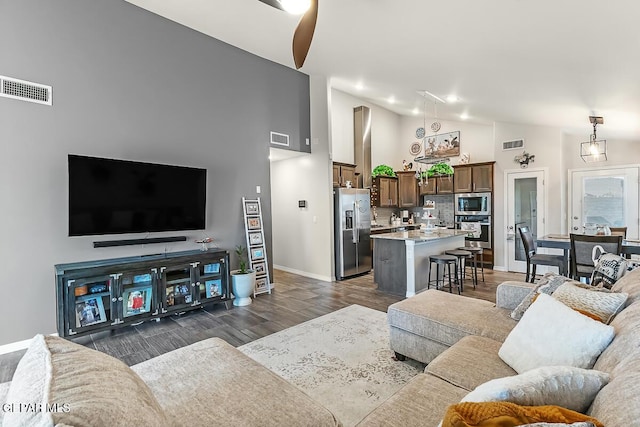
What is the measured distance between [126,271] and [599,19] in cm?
487

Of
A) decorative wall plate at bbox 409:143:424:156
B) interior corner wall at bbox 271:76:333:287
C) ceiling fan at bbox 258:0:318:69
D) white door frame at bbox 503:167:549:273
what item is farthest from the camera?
decorative wall plate at bbox 409:143:424:156

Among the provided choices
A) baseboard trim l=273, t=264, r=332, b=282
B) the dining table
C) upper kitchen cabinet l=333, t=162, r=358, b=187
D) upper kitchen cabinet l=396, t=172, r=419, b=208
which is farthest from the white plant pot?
upper kitchen cabinet l=396, t=172, r=419, b=208

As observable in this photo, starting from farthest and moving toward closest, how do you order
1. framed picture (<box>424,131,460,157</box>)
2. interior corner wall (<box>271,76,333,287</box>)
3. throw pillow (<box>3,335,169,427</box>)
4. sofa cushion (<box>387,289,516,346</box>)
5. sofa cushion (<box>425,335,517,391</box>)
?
1. framed picture (<box>424,131,460,157</box>)
2. interior corner wall (<box>271,76,333,287</box>)
3. sofa cushion (<box>387,289,516,346</box>)
4. sofa cushion (<box>425,335,517,391</box>)
5. throw pillow (<box>3,335,169,427</box>)

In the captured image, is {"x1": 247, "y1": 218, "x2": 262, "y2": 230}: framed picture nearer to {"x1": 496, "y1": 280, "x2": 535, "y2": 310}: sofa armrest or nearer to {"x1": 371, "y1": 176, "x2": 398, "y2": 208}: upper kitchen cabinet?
{"x1": 371, "y1": 176, "x2": 398, "y2": 208}: upper kitchen cabinet

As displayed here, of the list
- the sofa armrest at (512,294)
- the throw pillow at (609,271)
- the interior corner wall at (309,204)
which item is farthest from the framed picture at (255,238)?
the throw pillow at (609,271)

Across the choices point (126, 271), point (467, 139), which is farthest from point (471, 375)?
point (467, 139)

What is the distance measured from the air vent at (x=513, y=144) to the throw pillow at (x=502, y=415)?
6733 millimetres

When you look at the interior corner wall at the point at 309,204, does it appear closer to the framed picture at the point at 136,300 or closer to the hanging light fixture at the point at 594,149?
the framed picture at the point at 136,300

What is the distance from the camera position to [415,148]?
27.8ft

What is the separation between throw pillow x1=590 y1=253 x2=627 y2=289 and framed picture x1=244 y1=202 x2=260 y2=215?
4182mm

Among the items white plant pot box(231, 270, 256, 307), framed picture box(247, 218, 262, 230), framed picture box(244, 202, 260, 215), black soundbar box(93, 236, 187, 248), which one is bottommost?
white plant pot box(231, 270, 256, 307)

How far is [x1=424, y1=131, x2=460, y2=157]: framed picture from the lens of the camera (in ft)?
25.2

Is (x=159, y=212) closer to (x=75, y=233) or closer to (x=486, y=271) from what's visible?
(x=75, y=233)

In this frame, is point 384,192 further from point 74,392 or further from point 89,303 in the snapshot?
point 74,392
